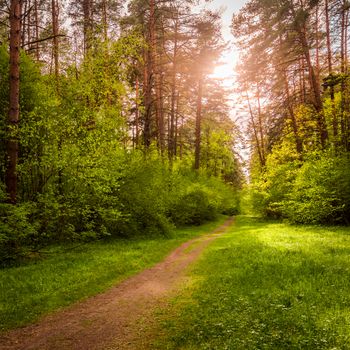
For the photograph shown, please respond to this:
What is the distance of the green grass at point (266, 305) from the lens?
5.93m

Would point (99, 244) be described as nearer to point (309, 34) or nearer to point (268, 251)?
point (268, 251)

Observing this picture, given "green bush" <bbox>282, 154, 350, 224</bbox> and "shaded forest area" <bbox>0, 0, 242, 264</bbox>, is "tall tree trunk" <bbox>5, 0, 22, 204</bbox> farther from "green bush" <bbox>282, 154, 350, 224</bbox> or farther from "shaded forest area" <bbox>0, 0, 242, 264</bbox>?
"green bush" <bbox>282, 154, 350, 224</bbox>

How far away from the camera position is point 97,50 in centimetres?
1809

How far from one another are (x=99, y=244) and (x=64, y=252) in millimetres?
2410

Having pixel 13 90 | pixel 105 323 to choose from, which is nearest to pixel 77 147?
pixel 13 90

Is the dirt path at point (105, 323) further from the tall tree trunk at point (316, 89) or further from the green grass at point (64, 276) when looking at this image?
the tall tree trunk at point (316, 89)

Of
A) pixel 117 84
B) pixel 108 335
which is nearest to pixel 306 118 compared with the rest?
pixel 117 84

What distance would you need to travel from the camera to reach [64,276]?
10.7 m

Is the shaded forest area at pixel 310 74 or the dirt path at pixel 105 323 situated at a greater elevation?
the shaded forest area at pixel 310 74

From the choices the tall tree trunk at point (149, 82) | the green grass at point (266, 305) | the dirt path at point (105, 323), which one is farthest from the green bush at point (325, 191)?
the dirt path at point (105, 323)

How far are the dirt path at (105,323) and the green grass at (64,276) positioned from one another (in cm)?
55

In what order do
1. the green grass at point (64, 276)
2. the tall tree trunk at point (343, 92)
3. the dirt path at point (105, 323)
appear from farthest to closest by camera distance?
the tall tree trunk at point (343, 92), the green grass at point (64, 276), the dirt path at point (105, 323)

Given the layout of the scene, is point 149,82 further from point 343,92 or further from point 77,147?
point 343,92

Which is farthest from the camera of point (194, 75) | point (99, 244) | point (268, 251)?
point (194, 75)
